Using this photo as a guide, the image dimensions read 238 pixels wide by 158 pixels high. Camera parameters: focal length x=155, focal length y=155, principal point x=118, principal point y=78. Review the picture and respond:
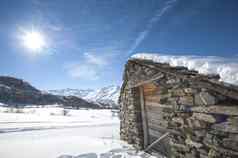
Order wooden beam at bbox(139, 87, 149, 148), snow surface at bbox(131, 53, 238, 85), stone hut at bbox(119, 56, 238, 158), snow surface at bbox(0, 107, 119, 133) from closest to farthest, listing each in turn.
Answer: snow surface at bbox(131, 53, 238, 85), stone hut at bbox(119, 56, 238, 158), wooden beam at bbox(139, 87, 149, 148), snow surface at bbox(0, 107, 119, 133)

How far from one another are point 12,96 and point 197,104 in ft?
148

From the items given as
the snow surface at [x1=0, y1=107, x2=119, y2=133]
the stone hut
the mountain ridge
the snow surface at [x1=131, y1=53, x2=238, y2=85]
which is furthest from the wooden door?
the mountain ridge

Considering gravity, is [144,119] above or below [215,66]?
below

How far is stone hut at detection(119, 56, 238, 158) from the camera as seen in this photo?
3066 millimetres

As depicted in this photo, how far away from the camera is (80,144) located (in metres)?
A: 7.18

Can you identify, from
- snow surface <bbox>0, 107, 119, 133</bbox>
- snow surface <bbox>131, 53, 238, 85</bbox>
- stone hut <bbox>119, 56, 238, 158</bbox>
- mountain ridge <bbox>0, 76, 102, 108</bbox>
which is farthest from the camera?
mountain ridge <bbox>0, 76, 102, 108</bbox>

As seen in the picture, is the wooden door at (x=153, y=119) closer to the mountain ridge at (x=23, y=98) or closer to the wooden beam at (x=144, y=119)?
the wooden beam at (x=144, y=119)

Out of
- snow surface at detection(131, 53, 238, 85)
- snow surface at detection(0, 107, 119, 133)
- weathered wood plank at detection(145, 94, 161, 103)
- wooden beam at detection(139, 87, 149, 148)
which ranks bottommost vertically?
snow surface at detection(0, 107, 119, 133)

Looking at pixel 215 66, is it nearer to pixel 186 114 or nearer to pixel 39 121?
pixel 186 114

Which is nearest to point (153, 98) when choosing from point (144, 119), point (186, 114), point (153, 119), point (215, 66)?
point (153, 119)

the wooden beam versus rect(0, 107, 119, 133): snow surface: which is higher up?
the wooden beam

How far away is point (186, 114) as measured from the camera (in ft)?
13.4

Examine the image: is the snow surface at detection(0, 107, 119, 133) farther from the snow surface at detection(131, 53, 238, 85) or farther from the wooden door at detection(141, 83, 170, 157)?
the snow surface at detection(131, 53, 238, 85)

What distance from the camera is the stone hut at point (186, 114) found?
3066 mm
